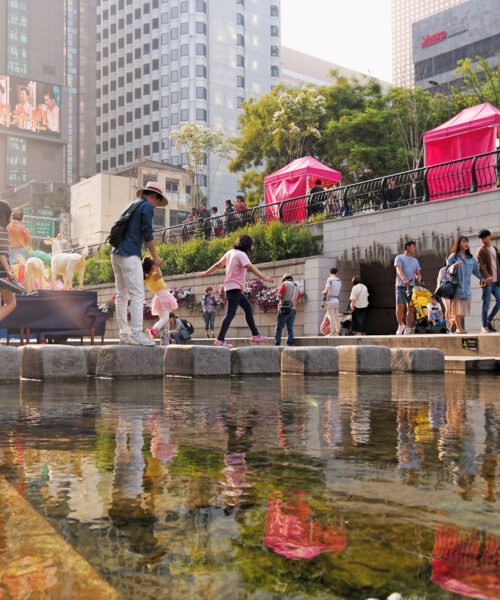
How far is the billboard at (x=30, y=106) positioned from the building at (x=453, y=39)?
6423cm

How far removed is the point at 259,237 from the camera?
77.5 ft

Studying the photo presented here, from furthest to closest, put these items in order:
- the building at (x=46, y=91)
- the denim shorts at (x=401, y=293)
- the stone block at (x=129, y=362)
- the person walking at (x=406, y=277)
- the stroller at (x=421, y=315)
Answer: the building at (x=46, y=91) → the stroller at (x=421, y=315) → the denim shorts at (x=401, y=293) → the person walking at (x=406, y=277) → the stone block at (x=129, y=362)

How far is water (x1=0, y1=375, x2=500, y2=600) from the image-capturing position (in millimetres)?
1572

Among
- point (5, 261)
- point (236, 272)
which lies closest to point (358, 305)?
point (236, 272)

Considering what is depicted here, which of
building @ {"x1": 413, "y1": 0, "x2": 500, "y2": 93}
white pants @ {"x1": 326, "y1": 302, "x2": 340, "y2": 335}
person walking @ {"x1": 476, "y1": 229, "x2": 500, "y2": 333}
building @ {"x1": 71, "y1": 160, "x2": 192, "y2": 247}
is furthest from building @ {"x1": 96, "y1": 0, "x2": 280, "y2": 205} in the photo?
person walking @ {"x1": 476, "y1": 229, "x2": 500, "y2": 333}

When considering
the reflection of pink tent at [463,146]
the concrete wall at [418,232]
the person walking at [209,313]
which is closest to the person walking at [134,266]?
the concrete wall at [418,232]

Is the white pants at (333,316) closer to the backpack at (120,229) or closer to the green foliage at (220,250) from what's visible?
the green foliage at (220,250)

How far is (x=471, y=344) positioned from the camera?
473 inches

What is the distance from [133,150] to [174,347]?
102437mm

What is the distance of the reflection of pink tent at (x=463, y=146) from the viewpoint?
1911 centimetres

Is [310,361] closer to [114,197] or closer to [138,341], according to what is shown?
[138,341]

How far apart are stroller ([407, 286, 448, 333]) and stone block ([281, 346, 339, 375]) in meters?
Answer: 7.93

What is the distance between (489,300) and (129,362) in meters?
6.89

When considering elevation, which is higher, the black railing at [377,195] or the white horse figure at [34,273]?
the black railing at [377,195]
